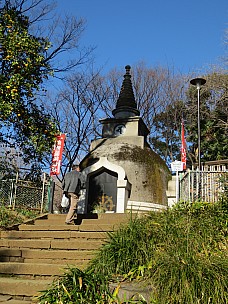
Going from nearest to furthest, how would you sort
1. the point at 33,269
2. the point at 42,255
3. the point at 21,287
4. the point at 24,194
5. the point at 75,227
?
the point at 21,287, the point at 33,269, the point at 42,255, the point at 75,227, the point at 24,194

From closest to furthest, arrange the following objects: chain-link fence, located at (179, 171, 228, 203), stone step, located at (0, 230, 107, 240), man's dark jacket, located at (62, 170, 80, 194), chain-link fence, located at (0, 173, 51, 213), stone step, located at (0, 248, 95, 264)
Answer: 1. stone step, located at (0, 248, 95, 264)
2. stone step, located at (0, 230, 107, 240)
3. man's dark jacket, located at (62, 170, 80, 194)
4. chain-link fence, located at (179, 171, 228, 203)
5. chain-link fence, located at (0, 173, 51, 213)

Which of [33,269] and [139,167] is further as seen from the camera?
[139,167]

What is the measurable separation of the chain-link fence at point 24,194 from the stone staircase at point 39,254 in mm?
5374

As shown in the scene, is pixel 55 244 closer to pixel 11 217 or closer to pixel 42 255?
pixel 42 255

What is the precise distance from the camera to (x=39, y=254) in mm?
6559

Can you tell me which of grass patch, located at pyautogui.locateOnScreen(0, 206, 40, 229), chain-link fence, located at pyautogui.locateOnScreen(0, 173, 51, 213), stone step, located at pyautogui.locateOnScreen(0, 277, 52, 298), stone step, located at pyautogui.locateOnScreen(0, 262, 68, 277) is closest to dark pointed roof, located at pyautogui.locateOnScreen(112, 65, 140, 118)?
chain-link fence, located at pyautogui.locateOnScreen(0, 173, 51, 213)

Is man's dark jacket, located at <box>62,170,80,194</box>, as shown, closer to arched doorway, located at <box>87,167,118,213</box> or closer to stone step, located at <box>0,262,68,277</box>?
stone step, located at <box>0,262,68,277</box>

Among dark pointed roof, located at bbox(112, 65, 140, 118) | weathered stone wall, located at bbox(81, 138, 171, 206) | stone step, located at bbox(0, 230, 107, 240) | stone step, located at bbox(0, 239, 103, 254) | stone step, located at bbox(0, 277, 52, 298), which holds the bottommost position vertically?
stone step, located at bbox(0, 277, 52, 298)

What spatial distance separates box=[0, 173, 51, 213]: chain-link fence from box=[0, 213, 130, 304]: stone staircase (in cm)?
537

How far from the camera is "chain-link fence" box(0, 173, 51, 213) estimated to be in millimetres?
14164

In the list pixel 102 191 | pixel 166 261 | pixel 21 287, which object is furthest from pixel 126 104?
pixel 166 261

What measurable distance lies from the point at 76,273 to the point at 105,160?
952 cm

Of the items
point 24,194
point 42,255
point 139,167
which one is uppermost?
point 139,167

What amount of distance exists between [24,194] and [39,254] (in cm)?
822
